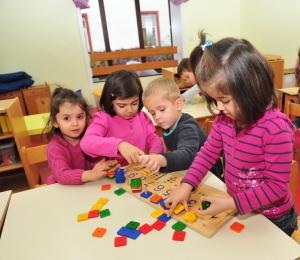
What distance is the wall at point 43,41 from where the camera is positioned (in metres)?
4.61

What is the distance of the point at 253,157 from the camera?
798mm

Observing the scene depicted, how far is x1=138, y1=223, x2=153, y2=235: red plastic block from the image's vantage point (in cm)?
76

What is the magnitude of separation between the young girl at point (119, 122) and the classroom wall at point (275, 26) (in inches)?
143

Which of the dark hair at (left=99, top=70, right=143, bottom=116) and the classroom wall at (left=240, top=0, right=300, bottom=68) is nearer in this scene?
the dark hair at (left=99, top=70, right=143, bottom=116)

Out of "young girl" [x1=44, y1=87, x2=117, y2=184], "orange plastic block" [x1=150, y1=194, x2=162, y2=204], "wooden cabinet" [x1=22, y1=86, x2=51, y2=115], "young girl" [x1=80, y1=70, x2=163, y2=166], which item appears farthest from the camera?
"wooden cabinet" [x1=22, y1=86, x2=51, y2=115]

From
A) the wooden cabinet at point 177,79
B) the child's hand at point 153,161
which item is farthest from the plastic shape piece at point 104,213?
the wooden cabinet at point 177,79

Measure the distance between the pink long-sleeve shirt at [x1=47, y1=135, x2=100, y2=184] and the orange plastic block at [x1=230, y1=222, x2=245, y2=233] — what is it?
0.63m

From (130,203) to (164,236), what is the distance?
214 mm

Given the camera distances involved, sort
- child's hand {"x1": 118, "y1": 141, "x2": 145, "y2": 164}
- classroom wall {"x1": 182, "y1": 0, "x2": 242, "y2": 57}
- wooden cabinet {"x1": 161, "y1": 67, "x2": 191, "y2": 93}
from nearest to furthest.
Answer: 1. child's hand {"x1": 118, "y1": 141, "x2": 145, "y2": 164}
2. wooden cabinet {"x1": 161, "y1": 67, "x2": 191, "y2": 93}
3. classroom wall {"x1": 182, "y1": 0, "x2": 242, "y2": 57}

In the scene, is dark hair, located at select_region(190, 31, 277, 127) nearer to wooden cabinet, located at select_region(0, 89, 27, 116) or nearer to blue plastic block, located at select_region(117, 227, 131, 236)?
blue plastic block, located at select_region(117, 227, 131, 236)

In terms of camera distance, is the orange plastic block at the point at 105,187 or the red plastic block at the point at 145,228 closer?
the red plastic block at the point at 145,228

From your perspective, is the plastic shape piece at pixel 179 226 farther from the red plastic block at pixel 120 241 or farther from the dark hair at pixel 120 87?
the dark hair at pixel 120 87

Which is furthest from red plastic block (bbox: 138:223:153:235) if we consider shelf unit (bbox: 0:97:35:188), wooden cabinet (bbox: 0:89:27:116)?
wooden cabinet (bbox: 0:89:27:116)

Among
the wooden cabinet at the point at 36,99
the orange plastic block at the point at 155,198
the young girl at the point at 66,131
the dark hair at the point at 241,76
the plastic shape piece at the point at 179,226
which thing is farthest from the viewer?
the wooden cabinet at the point at 36,99
